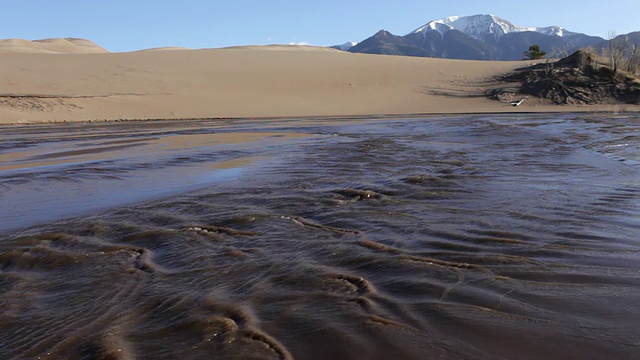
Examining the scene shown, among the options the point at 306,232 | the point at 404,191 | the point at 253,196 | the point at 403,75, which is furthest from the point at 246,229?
the point at 403,75

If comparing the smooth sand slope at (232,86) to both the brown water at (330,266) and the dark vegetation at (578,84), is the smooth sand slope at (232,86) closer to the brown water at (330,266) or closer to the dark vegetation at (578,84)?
the dark vegetation at (578,84)

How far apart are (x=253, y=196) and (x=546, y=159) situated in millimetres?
4413

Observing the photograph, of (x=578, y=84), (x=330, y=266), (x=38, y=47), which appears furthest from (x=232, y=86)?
(x=38, y=47)

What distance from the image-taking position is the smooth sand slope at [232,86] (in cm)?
2742

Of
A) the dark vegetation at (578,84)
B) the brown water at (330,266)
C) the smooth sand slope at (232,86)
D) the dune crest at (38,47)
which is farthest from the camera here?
the dune crest at (38,47)

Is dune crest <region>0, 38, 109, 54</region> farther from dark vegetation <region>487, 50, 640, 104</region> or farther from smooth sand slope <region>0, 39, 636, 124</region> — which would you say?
dark vegetation <region>487, 50, 640, 104</region>

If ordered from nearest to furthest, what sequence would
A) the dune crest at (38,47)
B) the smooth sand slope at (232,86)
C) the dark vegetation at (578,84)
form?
the smooth sand slope at (232,86) < the dark vegetation at (578,84) < the dune crest at (38,47)

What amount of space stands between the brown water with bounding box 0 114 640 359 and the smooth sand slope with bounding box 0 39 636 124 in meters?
22.1

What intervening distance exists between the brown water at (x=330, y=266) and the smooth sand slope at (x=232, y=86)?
22.1m

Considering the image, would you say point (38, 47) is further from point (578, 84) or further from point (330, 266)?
point (330, 266)

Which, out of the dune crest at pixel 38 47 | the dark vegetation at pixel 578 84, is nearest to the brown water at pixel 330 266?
the dark vegetation at pixel 578 84

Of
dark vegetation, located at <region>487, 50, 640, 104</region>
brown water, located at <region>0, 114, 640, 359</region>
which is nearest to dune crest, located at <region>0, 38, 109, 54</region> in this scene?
dark vegetation, located at <region>487, 50, 640, 104</region>

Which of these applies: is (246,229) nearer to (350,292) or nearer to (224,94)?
(350,292)

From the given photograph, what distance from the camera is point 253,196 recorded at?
18.0ft
